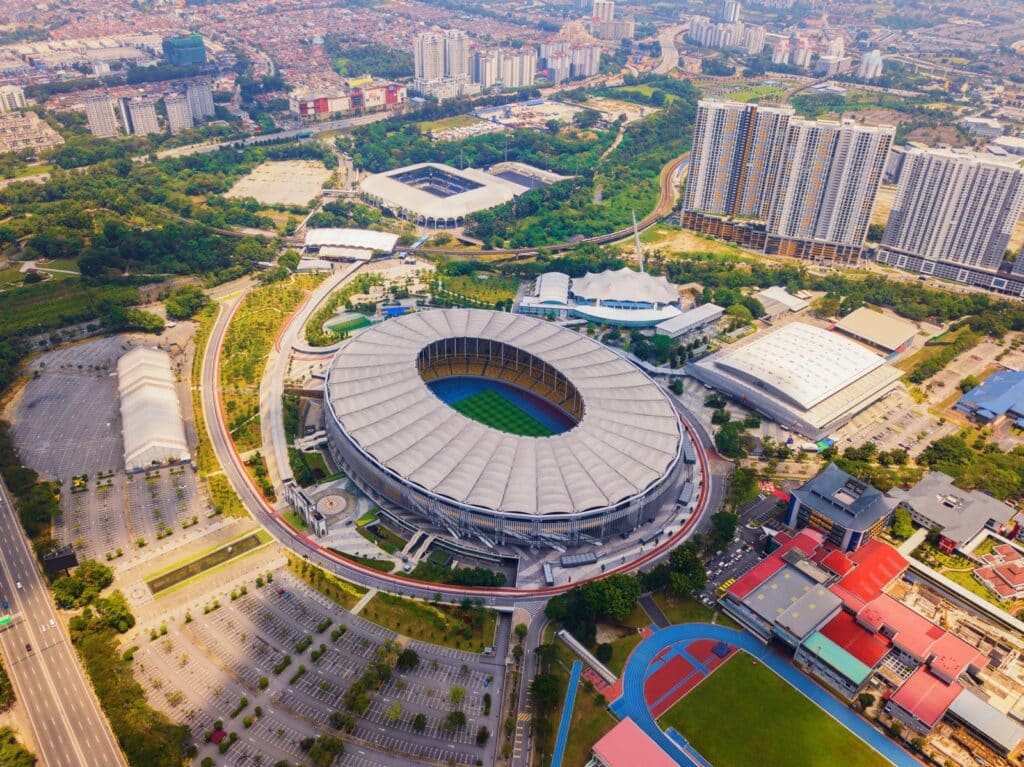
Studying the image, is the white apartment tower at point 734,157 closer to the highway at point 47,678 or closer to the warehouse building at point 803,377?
the warehouse building at point 803,377

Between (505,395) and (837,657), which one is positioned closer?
(837,657)

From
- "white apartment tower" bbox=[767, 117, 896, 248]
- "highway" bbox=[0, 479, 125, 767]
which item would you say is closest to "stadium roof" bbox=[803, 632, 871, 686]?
"highway" bbox=[0, 479, 125, 767]

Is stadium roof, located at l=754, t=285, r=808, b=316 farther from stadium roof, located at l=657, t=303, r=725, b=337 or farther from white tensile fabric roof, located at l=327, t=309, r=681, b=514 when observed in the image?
white tensile fabric roof, located at l=327, t=309, r=681, b=514

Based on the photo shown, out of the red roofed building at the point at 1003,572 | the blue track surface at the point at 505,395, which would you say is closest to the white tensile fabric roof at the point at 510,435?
the blue track surface at the point at 505,395

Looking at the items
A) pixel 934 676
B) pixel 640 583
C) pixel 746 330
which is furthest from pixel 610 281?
pixel 934 676

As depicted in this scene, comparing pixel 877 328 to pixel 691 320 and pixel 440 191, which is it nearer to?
pixel 691 320

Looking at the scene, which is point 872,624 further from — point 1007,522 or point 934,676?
point 1007,522

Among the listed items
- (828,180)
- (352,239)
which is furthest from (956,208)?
(352,239)
